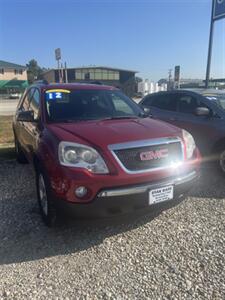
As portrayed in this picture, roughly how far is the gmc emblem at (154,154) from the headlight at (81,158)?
43 cm

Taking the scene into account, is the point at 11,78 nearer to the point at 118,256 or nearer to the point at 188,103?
the point at 188,103

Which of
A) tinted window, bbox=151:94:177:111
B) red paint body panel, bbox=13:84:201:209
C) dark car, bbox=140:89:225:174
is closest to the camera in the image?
red paint body panel, bbox=13:84:201:209

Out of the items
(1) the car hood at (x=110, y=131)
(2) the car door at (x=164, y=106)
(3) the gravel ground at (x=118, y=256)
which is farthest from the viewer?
(2) the car door at (x=164, y=106)

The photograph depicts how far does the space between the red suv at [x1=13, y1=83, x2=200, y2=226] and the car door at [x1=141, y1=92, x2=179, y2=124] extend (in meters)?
2.55

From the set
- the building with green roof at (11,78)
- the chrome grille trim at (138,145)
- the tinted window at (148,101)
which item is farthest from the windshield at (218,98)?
the building with green roof at (11,78)

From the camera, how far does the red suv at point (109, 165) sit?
2.80 metres

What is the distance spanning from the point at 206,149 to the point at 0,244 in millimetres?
3798

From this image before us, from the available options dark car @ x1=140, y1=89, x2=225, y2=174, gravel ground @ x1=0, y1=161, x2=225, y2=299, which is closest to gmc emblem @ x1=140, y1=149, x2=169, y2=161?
gravel ground @ x1=0, y1=161, x2=225, y2=299

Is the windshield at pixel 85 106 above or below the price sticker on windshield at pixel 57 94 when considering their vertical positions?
below

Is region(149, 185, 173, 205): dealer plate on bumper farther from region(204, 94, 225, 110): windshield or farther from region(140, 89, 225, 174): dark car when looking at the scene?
region(204, 94, 225, 110): windshield

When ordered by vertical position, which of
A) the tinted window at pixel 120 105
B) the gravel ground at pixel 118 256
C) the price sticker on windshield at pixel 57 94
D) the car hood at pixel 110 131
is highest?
the price sticker on windshield at pixel 57 94

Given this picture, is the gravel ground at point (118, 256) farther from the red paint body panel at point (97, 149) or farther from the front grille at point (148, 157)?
the front grille at point (148, 157)

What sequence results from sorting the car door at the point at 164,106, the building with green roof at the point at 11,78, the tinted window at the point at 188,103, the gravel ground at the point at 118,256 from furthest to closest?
the building with green roof at the point at 11,78, the car door at the point at 164,106, the tinted window at the point at 188,103, the gravel ground at the point at 118,256

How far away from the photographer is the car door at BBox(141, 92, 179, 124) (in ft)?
20.2
